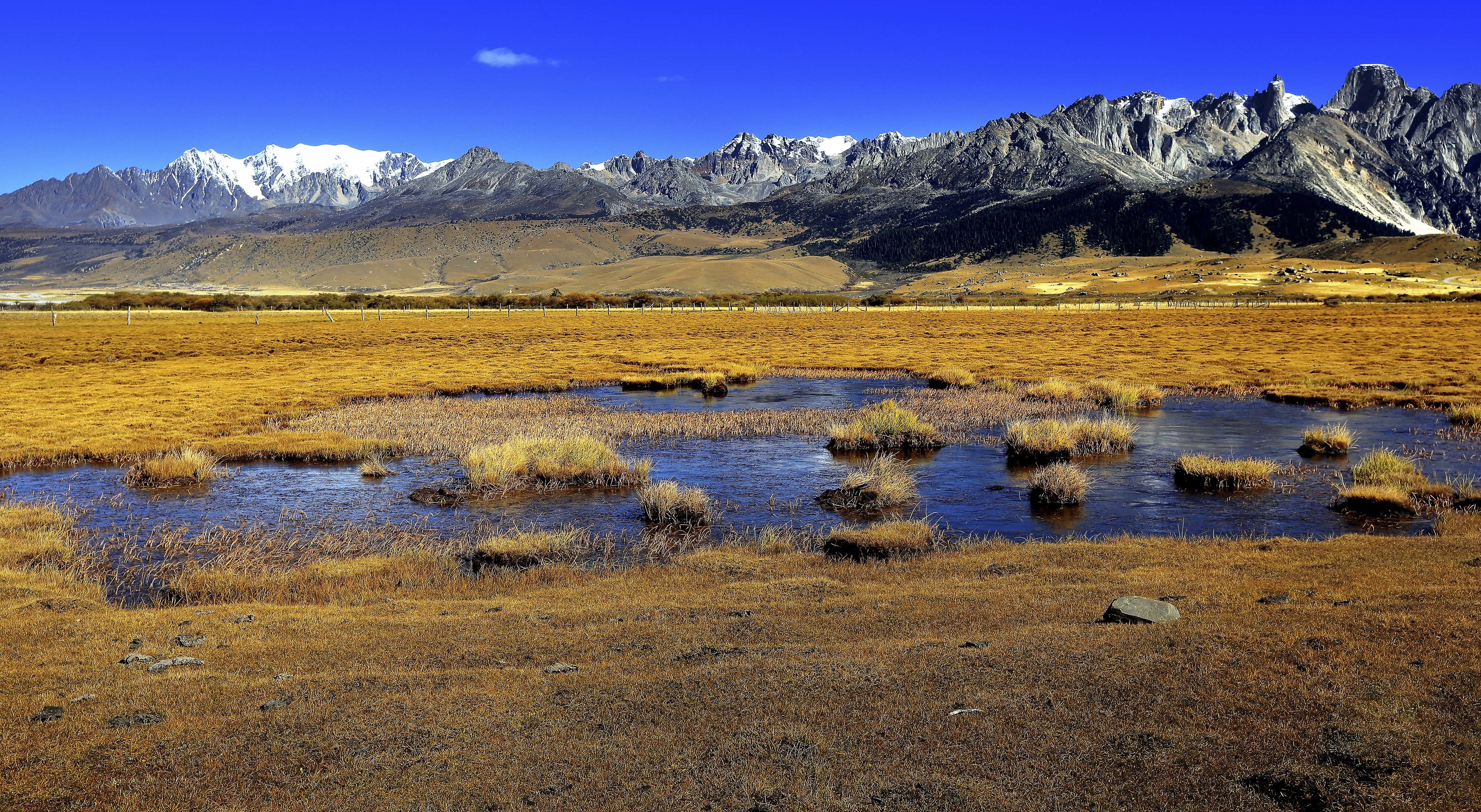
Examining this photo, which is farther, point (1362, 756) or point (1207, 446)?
point (1207, 446)

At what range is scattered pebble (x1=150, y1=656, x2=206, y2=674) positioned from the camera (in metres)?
8.18

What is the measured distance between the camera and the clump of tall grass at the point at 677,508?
15.9 m

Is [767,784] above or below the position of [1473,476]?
above

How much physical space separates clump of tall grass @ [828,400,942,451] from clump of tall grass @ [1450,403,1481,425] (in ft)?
46.3

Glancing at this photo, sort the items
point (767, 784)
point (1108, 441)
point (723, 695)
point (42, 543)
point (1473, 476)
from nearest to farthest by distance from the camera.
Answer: point (767, 784) < point (723, 695) < point (42, 543) < point (1473, 476) < point (1108, 441)

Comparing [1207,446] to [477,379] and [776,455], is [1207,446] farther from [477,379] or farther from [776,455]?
[477,379]

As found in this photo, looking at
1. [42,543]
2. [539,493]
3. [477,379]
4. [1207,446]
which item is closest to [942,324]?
[477,379]

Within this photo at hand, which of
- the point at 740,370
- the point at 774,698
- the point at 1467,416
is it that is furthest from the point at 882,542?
the point at 740,370

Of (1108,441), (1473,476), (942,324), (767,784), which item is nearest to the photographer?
(767,784)

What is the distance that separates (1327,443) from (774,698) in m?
19.7

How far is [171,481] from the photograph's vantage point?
19.2m

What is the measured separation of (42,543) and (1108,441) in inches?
832

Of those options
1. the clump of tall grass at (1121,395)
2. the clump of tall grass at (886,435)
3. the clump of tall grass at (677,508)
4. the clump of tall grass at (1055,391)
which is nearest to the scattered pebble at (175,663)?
the clump of tall grass at (677,508)

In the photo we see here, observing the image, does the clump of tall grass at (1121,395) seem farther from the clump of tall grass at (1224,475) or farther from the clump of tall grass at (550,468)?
the clump of tall grass at (550,468)
